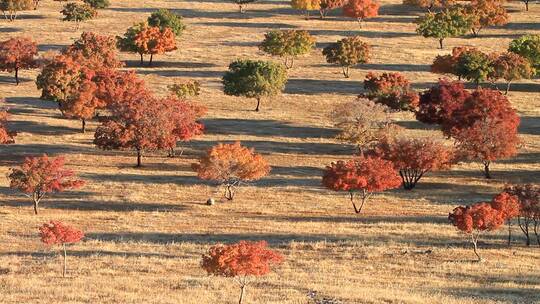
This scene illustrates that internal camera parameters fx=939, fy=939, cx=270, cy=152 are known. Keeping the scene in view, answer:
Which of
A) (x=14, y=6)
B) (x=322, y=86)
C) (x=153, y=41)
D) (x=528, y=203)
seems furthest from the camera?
(x=14, y=6)

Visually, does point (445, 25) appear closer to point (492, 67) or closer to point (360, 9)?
point (360, 9)

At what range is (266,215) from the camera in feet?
263

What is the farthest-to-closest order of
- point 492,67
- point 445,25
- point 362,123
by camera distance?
point 445,25 → point 492,67 → point 362,123

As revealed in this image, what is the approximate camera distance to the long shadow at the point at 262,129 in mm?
111500

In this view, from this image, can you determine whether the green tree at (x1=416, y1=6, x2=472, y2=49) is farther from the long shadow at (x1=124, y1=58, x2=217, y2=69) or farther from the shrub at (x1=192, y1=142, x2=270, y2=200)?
the shrub at (x1=192, y1=142, x2=270, y2=200)

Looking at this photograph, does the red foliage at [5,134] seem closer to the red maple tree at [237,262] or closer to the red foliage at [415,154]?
the red foliage at [415,154]

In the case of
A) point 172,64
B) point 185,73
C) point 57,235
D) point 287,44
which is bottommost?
point 185,73

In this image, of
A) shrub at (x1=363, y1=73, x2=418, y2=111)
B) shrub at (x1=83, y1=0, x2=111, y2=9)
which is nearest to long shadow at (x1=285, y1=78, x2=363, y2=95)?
shrub at (x1=363, y1=73, x2=418, y2=111)

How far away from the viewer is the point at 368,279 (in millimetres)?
58188

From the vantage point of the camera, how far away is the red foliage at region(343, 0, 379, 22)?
556ft

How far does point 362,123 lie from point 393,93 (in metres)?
15.4

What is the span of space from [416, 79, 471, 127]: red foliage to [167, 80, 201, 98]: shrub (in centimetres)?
3050

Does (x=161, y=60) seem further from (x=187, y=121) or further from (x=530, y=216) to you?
(x=530, y=216)

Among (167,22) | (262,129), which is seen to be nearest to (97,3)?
(167,22)
